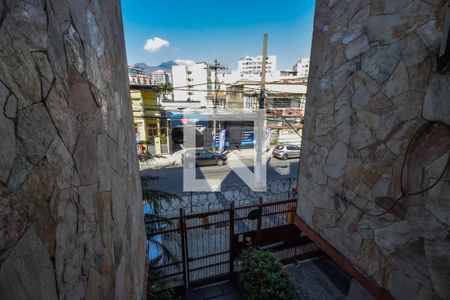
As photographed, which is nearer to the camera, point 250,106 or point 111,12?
point 111,12

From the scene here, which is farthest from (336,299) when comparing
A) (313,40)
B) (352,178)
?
(313,40)

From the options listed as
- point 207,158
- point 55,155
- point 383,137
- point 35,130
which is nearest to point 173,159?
point 207,158

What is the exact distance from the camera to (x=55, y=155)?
0.89m

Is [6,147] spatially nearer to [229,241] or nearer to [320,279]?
[229,241]

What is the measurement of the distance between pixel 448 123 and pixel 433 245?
104 centimetres

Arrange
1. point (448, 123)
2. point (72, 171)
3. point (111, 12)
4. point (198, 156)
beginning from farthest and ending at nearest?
1. point (198, 156)
2. point (111, 12)
3. point (448, 123)
4. point (72, 171)

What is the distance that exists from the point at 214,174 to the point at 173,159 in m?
4.35

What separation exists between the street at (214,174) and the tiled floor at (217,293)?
19.8 feet

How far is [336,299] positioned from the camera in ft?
15.7

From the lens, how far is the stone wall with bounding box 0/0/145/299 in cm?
65

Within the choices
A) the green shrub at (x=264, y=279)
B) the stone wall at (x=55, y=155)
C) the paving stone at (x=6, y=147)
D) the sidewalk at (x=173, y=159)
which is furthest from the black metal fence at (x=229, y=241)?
the sidewalk at (x=173, y=159)

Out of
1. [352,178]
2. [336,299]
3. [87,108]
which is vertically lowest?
[336,299]

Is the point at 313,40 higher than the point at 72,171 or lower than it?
higher

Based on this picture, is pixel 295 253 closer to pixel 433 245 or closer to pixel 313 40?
pixel 433 245
